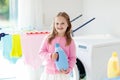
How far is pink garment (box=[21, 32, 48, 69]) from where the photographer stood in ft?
8.65

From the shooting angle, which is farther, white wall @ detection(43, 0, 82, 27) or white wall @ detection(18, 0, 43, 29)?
white wall @ detection(43, 0, 82, 27)

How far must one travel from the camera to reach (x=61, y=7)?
11.3 ft

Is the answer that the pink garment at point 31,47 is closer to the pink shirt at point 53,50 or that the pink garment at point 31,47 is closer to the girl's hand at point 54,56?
the pink shirt at point 53,50

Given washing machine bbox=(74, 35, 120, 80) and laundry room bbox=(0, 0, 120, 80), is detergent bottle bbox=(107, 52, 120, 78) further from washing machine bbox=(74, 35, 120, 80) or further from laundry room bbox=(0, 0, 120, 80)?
washing machine bbox=(74, 35, 120, 80)

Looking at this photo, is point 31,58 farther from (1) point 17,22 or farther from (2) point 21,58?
(1) point 17,22

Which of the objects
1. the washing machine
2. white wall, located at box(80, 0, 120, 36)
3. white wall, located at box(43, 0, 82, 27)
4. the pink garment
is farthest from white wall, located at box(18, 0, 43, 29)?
the washing machine

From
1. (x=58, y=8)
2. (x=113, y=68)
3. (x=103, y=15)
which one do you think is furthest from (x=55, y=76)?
(x=58, y=8)

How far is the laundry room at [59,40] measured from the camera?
2.02 meters

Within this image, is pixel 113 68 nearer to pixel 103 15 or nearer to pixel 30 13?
pixel 103 15

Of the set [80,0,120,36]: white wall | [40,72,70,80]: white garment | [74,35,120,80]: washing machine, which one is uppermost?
[80,0,120,36]: white wall

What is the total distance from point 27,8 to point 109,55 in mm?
1264

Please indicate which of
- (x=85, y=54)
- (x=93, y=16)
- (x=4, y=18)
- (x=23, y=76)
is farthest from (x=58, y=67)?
(x=4, y=18)

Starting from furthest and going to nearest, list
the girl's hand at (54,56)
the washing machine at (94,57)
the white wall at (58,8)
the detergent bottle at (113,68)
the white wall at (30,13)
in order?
the white wall at (58,8)
the white wall at (30,13)
the washing machine at (94,57)
the detergent bottle at (113,68)
the girl's hand at (54,56)

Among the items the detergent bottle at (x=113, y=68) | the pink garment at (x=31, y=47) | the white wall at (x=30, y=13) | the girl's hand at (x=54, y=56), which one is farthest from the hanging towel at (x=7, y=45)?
the detergent bottle at (x=113, y=68)
